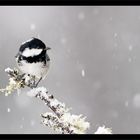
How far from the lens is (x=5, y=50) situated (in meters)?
11.5

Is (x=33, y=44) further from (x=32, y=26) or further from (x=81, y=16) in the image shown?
(x=81, y=16)

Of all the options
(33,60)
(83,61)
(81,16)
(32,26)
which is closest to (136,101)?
(83,61)

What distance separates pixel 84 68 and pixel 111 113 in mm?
962

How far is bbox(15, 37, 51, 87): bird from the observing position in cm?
335

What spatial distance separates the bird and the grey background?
6297mm

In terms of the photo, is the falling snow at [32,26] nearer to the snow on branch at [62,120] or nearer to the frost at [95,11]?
the frost at [95,11]

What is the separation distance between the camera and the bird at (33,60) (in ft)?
11.0

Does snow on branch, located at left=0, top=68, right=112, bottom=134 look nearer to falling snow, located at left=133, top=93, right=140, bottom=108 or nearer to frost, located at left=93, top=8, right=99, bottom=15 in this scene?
falling snow, located at left=133, top=93, right=140, bottom=108

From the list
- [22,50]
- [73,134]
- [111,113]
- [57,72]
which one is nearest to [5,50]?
[57,72]

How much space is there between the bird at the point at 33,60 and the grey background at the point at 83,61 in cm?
630

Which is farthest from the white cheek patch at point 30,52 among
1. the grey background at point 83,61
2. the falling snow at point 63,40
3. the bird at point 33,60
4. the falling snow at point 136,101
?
the falling snow at point 63,40

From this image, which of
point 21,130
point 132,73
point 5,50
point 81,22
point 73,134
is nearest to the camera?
point 73,134

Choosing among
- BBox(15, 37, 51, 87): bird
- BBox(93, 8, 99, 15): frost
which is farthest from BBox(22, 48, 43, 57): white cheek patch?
BBox(93, 8, 99, 15): frost

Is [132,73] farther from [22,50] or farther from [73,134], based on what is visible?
[73,134]
